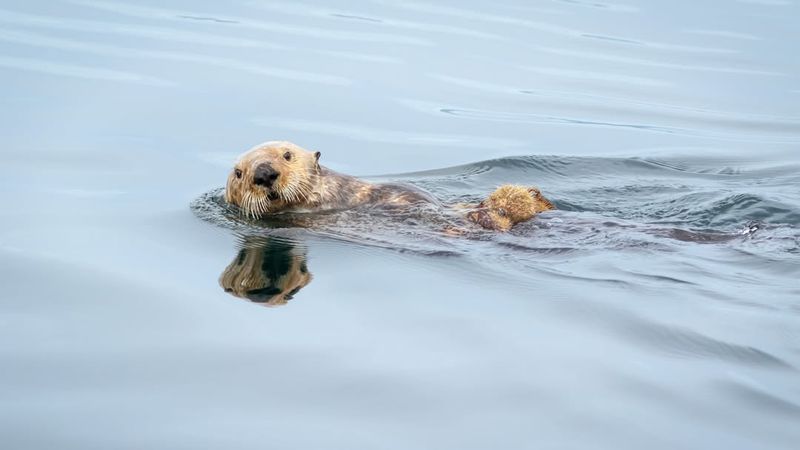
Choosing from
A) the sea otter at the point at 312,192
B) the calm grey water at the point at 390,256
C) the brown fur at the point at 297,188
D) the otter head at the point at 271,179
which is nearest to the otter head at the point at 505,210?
the sea otter at the point at 312,192

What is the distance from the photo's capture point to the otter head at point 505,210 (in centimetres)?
808

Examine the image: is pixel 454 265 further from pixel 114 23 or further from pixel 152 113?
pixel 114 23

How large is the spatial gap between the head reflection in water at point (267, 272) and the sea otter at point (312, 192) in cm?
52

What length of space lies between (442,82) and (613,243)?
23.9 ft

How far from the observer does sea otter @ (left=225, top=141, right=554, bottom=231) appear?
26.8 ft

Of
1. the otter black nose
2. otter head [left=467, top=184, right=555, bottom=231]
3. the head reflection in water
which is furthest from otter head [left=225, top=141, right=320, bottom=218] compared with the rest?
Result: otter head [left=467, top=184, right=555, bottom=231]

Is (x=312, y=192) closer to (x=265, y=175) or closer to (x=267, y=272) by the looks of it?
(x=265, y=175)

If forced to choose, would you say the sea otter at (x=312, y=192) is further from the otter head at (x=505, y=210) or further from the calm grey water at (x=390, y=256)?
the calm grey water at (x=390, y=256)

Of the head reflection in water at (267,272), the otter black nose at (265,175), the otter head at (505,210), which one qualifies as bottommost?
the head reflection in water at (267,272)

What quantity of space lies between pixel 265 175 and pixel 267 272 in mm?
1180

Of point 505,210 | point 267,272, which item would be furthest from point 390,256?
point 505,210

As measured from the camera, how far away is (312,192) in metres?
8.61

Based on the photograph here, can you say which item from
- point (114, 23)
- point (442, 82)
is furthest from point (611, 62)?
point (114, 23)

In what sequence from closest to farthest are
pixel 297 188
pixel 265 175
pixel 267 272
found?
pixel 267 272 → pixel 265 175 → pixel 297 188
